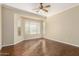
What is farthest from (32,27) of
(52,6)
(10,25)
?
(52,6)

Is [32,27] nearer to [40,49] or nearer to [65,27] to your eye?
[40,49]

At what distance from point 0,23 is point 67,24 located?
130 cm

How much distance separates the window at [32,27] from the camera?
6.64 ft

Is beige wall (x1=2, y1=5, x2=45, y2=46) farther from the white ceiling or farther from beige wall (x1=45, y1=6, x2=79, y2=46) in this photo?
beige wall (x1=45, y1=6, x2=79, y2=46)

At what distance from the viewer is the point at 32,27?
206cm

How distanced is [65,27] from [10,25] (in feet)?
3.57

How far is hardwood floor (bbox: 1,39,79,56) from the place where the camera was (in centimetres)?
194

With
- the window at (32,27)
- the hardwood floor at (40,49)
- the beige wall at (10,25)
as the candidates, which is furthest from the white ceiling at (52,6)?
the hardwood floor at (40,49)

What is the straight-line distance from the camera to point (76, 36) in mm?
1949

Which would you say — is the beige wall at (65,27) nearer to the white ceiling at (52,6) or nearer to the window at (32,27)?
the white ceiling at (52,6)

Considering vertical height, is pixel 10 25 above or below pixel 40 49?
above

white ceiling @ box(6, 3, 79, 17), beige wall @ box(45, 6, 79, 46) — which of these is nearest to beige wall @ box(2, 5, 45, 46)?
white ceiling @ box(6, 3, 79, 17)

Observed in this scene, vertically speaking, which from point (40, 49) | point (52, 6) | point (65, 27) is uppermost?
point (52, 6)

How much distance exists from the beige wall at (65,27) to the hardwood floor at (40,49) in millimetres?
120
